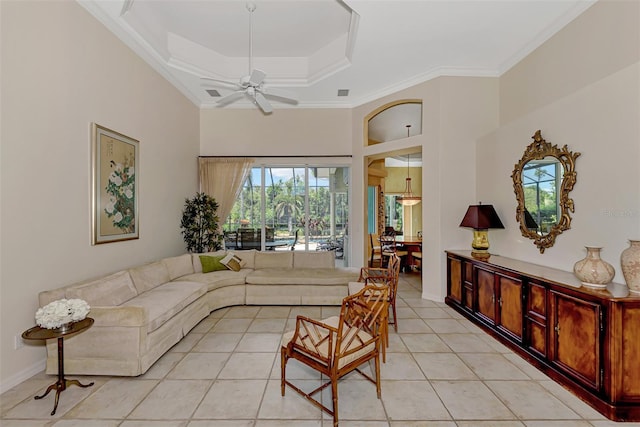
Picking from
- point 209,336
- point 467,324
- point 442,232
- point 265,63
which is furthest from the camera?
point 265,63

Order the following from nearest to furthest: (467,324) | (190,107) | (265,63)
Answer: (467,324)
(265,63)
(190,107)

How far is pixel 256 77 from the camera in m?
3.45

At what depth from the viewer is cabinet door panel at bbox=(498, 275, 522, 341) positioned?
2.94m

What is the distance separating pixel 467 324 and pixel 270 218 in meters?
4.17

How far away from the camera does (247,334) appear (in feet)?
11.3

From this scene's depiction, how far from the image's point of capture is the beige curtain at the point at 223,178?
595 cm

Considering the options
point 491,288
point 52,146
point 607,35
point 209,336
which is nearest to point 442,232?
point 491,288

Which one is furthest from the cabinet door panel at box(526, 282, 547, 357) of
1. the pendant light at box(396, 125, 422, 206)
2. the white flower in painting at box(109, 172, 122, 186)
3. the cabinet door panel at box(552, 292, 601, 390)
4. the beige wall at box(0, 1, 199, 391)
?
the pendant light at box(396, 125, 422, 206)

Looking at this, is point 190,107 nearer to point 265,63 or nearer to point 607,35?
point 265,63

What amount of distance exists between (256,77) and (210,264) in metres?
2.99

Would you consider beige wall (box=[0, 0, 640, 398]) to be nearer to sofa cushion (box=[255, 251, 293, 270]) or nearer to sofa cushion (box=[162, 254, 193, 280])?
sofa cushion (box=[162, 254, 193, 280])

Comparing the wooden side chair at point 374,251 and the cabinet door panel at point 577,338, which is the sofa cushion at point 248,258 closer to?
the wooden side chair at point 374,251

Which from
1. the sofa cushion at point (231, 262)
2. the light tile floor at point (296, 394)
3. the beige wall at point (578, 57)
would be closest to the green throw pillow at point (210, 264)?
the sofa cushion at point (231, 262)

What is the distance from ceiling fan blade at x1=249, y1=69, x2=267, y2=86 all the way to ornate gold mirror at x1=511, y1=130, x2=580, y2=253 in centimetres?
337
